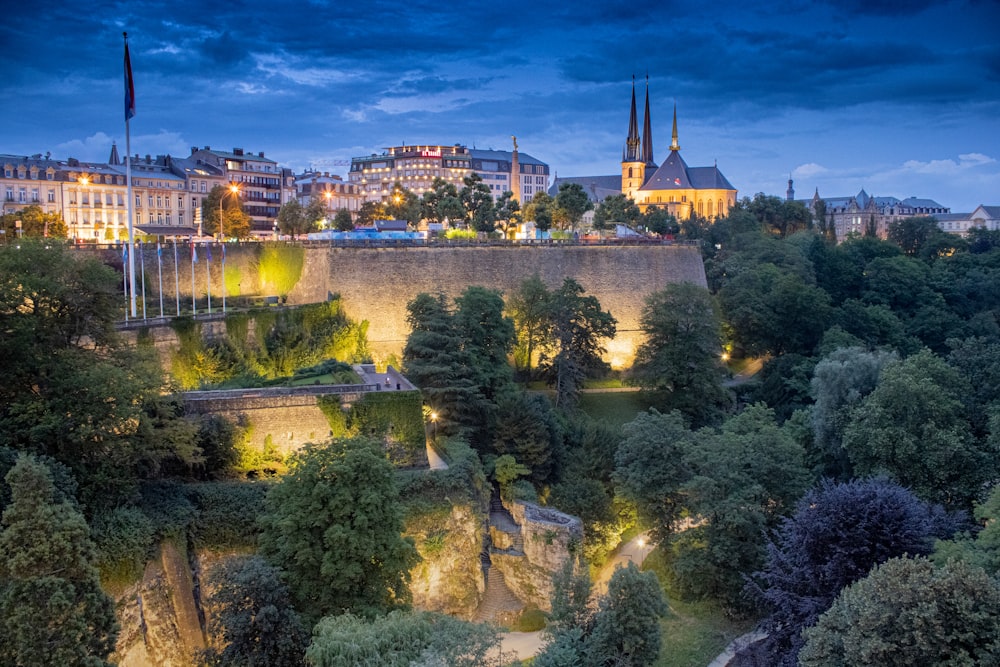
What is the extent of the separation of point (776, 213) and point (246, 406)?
59.5m

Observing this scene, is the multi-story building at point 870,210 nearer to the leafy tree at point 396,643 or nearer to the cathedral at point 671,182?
the cathedral at point 671,182

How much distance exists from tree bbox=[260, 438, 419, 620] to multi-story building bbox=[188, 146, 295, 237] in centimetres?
5417

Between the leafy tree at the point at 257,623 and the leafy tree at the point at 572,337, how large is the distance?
72.1 ft

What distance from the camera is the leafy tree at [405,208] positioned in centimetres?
5934

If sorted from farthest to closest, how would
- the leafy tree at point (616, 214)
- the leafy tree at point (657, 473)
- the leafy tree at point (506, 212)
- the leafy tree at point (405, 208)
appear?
1. the leafy tree at point (616, 214)
2. the leafy tree at point (405, 208)
3. the leafy tree at point (506, 212)
4. the leafy tree at point (657, 473)

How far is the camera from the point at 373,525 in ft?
66.4

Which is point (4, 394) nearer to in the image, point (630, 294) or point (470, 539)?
point (470, 539)

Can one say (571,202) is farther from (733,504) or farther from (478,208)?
(733,504)

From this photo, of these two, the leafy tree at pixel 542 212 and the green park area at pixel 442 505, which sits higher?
the leafy tree at pixel 542 212

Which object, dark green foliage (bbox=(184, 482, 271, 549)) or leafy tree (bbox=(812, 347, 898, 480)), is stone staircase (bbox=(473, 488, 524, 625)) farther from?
leafy tree (bbox=(812, 347, 898, 480))

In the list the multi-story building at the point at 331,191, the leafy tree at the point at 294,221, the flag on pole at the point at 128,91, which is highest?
the multi-story building at the point at 331,191

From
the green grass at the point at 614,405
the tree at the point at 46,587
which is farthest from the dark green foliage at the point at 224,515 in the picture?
the green grass at the point at 614,405

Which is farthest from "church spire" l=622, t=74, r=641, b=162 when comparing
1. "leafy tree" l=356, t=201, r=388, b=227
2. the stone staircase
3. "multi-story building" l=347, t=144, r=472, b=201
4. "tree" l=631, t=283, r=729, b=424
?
the stone staircase

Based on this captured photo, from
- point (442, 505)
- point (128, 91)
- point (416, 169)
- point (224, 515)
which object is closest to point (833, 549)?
point (442, 505)
